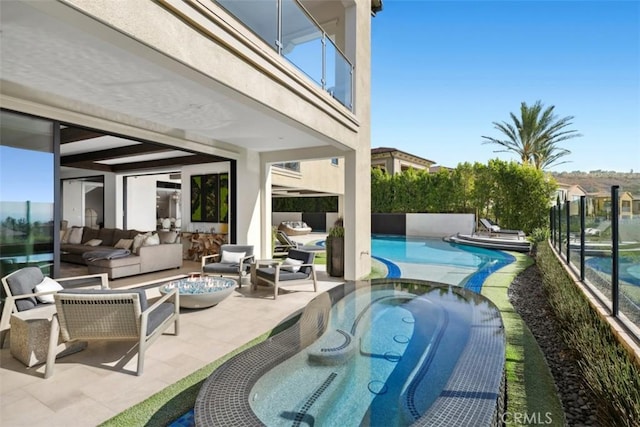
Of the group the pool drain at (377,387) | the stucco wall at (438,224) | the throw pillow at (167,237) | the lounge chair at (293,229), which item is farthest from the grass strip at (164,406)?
the stucco wall at (438,224)

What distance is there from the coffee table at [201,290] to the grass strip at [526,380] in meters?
4.50

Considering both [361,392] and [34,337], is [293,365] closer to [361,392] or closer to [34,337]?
[361,392]

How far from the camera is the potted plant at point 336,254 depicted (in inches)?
352

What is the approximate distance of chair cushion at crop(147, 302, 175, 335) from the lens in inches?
156

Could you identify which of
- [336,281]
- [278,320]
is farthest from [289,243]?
[278,320]

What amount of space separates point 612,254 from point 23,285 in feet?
24.5

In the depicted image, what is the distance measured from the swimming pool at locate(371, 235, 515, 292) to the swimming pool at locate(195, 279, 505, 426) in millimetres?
3665

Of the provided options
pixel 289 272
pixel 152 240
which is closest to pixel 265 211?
pixel 152 240

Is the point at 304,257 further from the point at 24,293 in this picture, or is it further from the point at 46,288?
the point at 24,293

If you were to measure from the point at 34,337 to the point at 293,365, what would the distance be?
299 centimetres

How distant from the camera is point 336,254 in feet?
29.5

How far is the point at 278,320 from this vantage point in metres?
5.46

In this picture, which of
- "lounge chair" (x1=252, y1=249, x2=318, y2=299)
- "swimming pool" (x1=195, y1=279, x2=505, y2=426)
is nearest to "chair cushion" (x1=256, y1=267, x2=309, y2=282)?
"lounge chair" (x1=252, y1=249, x2=318, y2=299)

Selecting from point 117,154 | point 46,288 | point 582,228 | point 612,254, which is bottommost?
point 46,288
